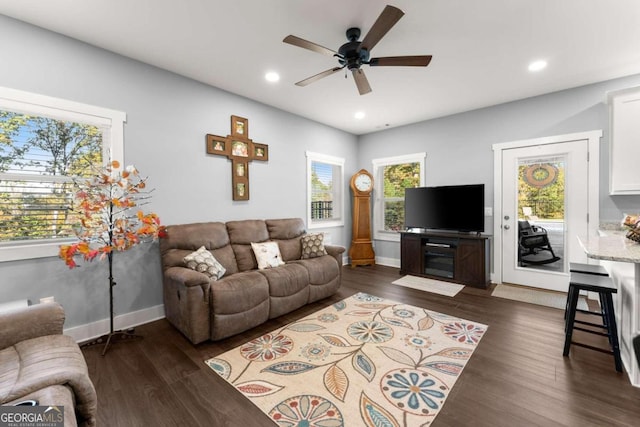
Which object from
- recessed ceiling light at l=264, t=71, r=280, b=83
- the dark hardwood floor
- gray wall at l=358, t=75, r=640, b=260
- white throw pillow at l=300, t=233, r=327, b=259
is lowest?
the dark hardwood floor

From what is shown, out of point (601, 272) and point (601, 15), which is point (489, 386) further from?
point (601, 15)

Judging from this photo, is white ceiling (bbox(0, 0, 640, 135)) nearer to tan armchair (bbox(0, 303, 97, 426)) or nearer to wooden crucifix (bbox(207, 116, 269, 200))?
wooden crucifix (bbox(207, 116, 269, 200))

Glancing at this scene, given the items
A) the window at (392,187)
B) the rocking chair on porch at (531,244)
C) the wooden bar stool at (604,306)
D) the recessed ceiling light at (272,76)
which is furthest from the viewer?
the window at (392,187)

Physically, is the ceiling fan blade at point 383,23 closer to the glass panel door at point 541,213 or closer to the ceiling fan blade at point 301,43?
the ceiling fan blade at point 301,43

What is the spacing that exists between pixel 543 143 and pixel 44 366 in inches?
217

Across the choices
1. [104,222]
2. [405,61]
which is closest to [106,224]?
[104,222]

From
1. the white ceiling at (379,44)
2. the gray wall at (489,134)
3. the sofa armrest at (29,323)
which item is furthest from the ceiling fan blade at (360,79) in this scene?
the sofa armrest at (29,323)

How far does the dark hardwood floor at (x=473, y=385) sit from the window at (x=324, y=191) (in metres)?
2.65

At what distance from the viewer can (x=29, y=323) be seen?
5.16 feet

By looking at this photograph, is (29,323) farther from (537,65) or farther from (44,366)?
(537,65)

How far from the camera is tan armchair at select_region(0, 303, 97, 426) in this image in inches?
43.9

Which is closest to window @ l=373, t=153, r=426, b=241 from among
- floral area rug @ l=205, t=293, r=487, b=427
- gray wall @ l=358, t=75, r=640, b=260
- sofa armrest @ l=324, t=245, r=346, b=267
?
gray wall @ l=358, t=75, r=640, b=260

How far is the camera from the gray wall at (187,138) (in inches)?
94.6

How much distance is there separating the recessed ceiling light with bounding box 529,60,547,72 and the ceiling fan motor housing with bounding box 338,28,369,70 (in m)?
2.08
